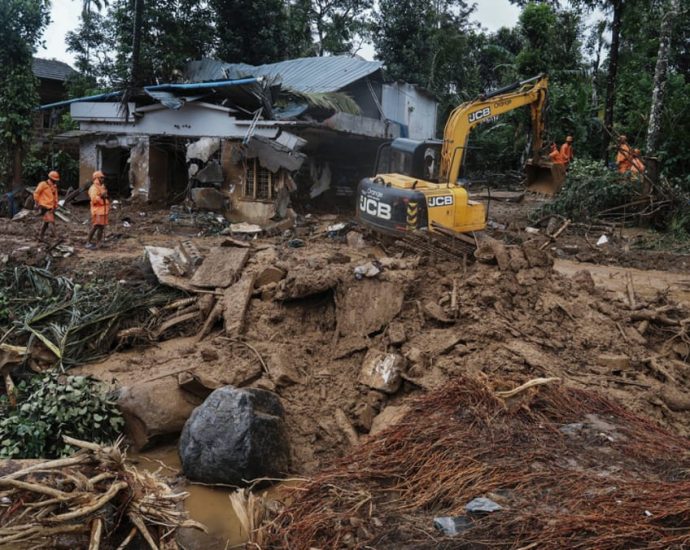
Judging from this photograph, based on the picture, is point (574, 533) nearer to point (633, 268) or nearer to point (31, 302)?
point (31, 302)

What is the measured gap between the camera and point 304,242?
12.8 metres

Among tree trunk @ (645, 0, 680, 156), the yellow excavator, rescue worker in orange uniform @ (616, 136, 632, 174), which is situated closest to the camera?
the yellow excavator

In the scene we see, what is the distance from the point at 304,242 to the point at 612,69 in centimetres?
1157

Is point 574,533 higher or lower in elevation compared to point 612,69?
lower

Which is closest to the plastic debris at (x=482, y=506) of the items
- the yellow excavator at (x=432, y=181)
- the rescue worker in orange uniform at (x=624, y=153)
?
the yellow excavator at (x=432, y=181)

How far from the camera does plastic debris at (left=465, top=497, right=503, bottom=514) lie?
4074 millimetres

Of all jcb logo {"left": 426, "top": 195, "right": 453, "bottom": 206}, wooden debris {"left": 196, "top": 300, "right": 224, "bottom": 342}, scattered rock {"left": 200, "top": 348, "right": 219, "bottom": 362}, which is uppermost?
jcb logo {"left": 426, "top": 195, "right": 453, "bottom": 206}

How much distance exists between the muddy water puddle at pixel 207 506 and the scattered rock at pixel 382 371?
5.11 ft

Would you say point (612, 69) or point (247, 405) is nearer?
point (247, 405)

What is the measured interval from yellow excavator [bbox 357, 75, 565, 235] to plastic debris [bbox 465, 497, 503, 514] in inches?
190

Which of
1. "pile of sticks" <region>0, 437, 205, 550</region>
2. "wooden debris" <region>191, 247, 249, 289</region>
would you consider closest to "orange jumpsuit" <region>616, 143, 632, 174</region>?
"wooden debris" <region>191, 247, 249, 289</region>

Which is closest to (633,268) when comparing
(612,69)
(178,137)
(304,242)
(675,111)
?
(304,242)

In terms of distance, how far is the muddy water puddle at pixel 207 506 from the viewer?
16.2 ft

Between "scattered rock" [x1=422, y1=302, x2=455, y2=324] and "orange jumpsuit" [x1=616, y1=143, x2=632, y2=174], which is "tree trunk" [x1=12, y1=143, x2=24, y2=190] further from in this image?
"orange jumpsuit" [x1=616, y1=143, x2=632, y2=174]
